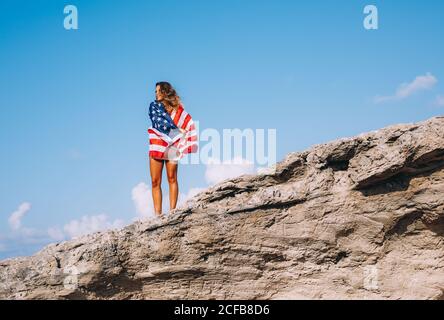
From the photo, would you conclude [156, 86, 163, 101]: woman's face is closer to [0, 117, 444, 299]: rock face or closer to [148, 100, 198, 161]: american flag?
[148, 100, 198, 161]: american flag

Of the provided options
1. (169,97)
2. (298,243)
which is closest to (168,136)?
(169,97)

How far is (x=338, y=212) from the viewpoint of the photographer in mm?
10750

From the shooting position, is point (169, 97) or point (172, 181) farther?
point (169, 97)

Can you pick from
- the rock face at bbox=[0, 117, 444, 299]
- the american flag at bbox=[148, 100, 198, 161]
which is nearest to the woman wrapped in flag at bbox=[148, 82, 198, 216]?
the american flag at bbox=[148, 100, 198, 161]

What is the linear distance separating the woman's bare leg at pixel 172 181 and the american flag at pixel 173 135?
17 centimetres

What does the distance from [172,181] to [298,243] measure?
3.23 metres

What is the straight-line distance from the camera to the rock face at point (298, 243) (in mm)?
10727

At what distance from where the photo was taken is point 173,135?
12258mm

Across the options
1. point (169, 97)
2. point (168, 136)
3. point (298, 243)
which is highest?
point (169, 97)

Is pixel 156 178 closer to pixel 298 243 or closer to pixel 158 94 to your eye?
pixel 158 94

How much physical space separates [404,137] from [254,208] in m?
3.33

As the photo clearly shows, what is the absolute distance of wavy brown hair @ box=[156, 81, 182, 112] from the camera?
12297mm
